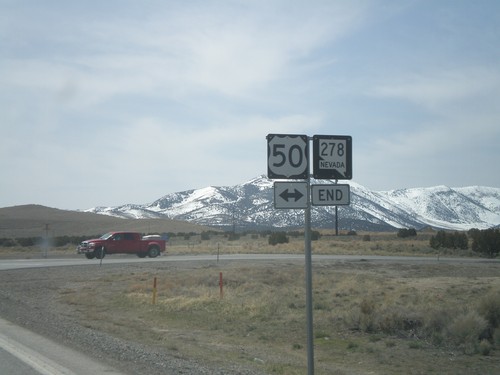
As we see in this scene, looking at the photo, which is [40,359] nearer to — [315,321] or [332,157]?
[332,157]

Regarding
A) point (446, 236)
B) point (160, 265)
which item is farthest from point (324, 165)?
point (446, 236)

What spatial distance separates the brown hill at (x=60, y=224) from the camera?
11162 cm

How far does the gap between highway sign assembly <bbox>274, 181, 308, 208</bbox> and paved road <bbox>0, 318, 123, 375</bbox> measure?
4.69m

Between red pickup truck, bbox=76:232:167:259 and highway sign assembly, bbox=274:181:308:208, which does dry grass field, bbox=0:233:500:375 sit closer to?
highway sign assembly, bbox=274:181:308:208

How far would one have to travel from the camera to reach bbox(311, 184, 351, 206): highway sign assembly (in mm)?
7762

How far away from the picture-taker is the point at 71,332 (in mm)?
14828

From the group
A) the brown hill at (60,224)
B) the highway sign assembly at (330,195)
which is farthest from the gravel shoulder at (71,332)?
the brown hill at (60,224)

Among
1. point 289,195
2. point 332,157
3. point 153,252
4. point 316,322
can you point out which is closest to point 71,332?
point 316,322

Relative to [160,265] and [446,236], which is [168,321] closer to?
[160,265]

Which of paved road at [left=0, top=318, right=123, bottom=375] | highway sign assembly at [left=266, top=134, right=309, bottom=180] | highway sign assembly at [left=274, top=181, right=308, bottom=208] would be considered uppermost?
highway sign assembly at [left=266, top=134, right=309, bottom=180]

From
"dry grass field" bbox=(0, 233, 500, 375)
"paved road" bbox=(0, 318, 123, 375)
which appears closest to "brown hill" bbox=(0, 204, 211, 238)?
"dry grass field" bbox=(0, 233, 500, 375)

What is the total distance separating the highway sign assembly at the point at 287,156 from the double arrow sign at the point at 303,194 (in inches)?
6.8

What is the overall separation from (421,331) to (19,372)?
954 centimetres

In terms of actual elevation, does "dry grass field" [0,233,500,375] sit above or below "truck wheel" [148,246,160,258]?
below
